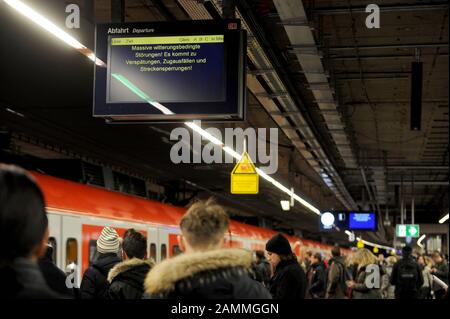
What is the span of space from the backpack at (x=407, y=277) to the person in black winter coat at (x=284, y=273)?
6.25m

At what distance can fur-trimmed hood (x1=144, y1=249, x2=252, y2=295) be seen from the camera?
3.01 metres

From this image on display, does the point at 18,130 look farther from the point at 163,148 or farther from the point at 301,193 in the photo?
the point at 301,193

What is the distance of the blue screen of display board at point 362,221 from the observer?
27328 mm

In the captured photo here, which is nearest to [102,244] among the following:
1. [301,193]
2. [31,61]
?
[31,61]

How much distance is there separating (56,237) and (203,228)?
5885mm

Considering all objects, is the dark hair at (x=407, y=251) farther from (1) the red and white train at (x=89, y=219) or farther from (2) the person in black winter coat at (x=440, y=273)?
(1) the red and white train at (x=89, y=219)

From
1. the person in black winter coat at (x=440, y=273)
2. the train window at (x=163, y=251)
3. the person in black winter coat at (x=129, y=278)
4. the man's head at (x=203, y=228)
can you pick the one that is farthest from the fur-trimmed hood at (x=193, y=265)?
the person in black winter coat at (x=440, y=273)

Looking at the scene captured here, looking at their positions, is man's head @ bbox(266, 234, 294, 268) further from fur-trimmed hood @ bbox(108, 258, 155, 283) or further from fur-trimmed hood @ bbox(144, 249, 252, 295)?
fur-trimmed hood @ bbox(144, 249, 252, 295)

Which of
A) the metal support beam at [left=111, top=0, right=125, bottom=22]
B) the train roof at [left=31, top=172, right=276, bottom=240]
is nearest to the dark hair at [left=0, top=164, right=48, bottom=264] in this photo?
the metal support beam at [left=111, top=0, right=125, bottom=22]

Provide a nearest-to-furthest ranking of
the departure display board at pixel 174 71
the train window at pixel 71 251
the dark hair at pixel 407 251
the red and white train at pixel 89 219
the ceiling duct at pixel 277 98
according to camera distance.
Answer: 1. the departure display board at pixel 174 71
2. the ceiling duct at pixel 277 98
3. the red and white train at pixel 89 219
4. the train window at pixel 71 251
5. the dark hair at pixel 407 251

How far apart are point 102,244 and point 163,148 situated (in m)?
10.5

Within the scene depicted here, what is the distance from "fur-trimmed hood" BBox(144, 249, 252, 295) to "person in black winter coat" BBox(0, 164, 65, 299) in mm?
1073

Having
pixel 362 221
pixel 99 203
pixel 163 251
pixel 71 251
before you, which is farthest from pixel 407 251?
pixel 362 221

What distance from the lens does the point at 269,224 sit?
39.8m
